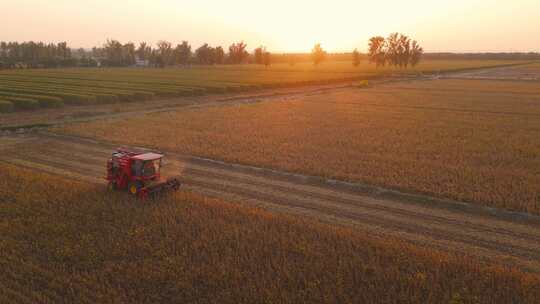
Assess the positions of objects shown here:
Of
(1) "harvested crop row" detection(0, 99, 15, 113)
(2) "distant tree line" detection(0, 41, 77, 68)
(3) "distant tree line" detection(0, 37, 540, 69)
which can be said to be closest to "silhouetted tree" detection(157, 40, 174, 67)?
(3) "distant tree line" detection(0, 37, 540, 69)

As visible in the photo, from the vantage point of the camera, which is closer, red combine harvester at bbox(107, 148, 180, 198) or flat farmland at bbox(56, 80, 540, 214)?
red combine harvester at bbox(107, 148, 180, 198)

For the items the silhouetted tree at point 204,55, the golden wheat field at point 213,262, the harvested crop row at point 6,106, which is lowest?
the golden wheat field at point 213,262

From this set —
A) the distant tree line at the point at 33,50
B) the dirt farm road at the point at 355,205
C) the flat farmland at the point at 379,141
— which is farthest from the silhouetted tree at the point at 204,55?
the dirt farm road at the point at 355,205

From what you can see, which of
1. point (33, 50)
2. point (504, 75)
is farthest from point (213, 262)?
point (33, 50)

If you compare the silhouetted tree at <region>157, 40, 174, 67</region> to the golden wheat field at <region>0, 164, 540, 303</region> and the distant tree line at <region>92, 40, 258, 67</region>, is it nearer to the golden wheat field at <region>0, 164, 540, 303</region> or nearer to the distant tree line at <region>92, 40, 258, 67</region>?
the distant tree line at <region>92, 40, 258, 67</region>

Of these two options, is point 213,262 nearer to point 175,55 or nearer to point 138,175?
point 138,175

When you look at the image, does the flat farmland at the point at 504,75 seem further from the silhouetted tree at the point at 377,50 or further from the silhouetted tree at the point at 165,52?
the silhouetted tree at the point at 165,52
